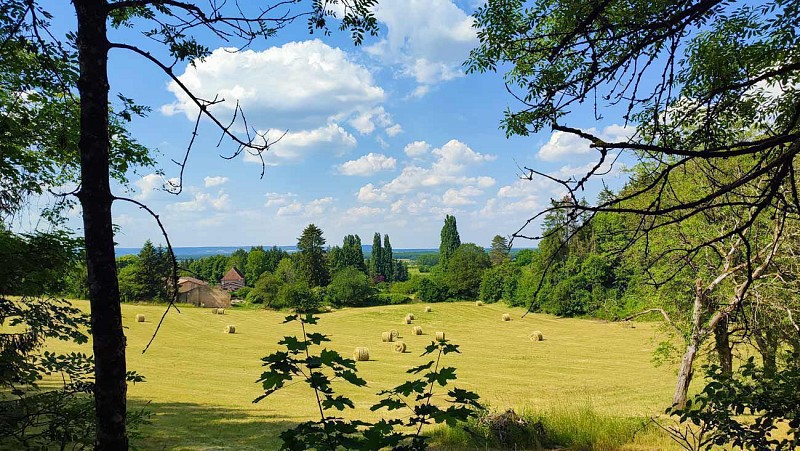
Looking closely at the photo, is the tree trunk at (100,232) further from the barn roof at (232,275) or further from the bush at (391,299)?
the barn roof at (232,275)

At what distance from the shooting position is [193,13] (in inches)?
124

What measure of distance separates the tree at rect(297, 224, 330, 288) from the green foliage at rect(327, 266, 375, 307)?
308 inches

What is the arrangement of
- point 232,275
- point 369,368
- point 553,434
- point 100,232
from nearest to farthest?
point 100,232
point 553,434
point 369,368
point 232,275

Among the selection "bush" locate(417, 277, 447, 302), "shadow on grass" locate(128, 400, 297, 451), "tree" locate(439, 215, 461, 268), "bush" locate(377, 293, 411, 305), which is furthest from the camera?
"tree" locate(439, 215, 461, 268)

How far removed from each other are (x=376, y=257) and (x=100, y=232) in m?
94.4

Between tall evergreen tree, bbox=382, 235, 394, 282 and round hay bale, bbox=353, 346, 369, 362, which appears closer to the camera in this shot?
round hay bale, bbox=353, 346, 369, 362

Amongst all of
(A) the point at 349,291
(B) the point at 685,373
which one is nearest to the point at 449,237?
(A) the point at 349,291

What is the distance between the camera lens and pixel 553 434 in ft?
31.8

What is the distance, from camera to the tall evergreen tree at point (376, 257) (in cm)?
9610

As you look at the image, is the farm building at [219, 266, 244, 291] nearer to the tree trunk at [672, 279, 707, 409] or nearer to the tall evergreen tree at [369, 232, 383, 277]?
the tall evergreen tree at [369, 232, 383, 277]

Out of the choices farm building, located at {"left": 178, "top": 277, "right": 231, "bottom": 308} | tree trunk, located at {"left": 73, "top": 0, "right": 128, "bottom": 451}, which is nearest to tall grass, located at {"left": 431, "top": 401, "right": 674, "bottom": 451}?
tree trunk, located at {"left": 73, "top": 0, "right": 128, "bottom": 451}

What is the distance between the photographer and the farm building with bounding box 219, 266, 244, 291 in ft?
252

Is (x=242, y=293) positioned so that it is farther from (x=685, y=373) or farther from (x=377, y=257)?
(x=685, y=373)

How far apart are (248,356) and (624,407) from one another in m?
20.6
